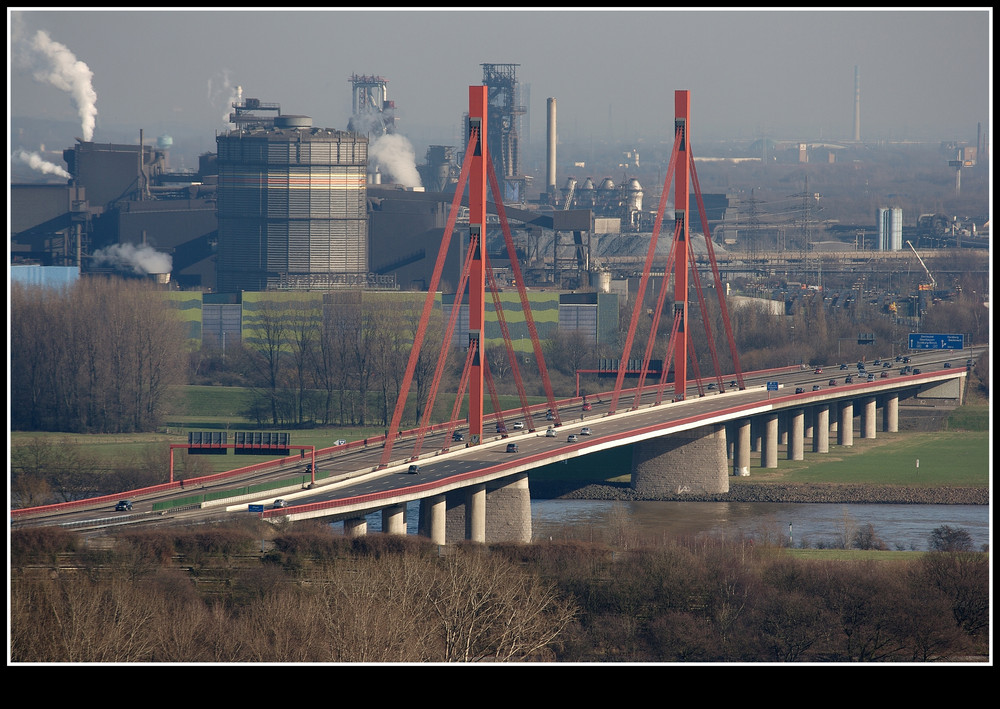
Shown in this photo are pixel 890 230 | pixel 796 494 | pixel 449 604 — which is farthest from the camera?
pixel 890 230

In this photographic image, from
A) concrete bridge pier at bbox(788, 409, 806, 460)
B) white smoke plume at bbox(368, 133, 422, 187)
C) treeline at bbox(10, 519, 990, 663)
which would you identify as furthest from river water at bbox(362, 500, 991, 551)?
white smoke plume at bbox(368, 133, 422, 187)

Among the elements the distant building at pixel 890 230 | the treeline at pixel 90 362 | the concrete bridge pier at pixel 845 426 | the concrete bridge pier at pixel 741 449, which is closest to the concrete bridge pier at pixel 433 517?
the concrete bridge pier at pixel 741 449

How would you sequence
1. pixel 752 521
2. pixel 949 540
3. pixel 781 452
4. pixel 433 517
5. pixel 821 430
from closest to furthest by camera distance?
1. pixel 433 517
2. pixel 949 540
3. pixel 752 521
4. pixel 821 430
5. pixel 781 452

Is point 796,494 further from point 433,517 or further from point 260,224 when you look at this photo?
point 260,224

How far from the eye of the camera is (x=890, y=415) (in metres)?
58.6

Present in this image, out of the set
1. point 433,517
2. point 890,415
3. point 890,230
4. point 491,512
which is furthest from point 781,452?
point 890,230

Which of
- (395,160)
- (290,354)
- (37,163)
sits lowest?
(290,354)

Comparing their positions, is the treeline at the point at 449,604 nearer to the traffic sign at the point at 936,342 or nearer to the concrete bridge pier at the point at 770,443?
the concrete bridge pier at the point at 770,443

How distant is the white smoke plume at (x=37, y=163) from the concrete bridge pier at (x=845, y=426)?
48.7 meters

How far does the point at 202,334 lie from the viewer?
66.6 metres

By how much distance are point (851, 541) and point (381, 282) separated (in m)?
39.5

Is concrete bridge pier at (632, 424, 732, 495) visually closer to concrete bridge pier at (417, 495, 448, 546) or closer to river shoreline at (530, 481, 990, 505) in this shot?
river shoreline at (530, 481, 990, 505)

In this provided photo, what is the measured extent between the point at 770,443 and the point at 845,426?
5.52 m

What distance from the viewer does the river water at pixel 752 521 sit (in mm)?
38281
